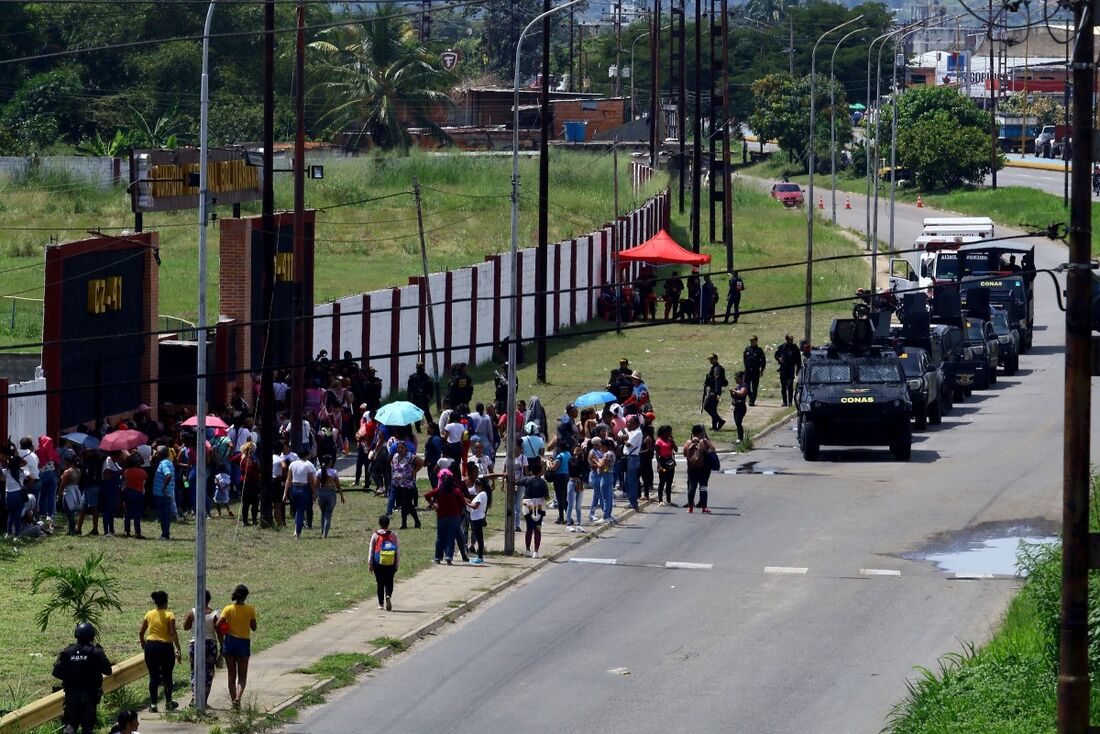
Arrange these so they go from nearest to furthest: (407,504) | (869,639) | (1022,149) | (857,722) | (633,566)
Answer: (857,722) → (869,639) → (633,566) → (407,504) → (1022,149)

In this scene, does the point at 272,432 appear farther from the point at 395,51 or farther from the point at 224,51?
the point at 224,51

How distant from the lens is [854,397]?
33.6m

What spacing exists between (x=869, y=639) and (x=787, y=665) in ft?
5.35

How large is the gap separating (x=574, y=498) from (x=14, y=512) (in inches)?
323

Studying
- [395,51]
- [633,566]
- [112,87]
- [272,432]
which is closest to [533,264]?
[272,432]

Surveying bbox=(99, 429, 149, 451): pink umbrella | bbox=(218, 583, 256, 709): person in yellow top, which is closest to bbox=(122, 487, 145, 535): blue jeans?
bbox=(99, 429, 149, 451): pink umbrella

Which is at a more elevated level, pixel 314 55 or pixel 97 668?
pixel 314 55

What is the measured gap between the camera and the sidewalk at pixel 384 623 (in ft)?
59.6

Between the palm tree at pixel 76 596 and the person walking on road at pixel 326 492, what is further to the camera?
the person walking on road at pixel 326 492

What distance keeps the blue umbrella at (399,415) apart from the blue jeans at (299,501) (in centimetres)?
266

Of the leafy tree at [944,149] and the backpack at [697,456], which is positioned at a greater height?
the leafy tree at [944,149]

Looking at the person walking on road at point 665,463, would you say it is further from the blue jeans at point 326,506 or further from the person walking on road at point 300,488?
the person walking on road at point 300,488

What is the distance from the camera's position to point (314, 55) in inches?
3639

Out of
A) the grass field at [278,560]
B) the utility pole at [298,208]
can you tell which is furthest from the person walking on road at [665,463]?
the utility pole at [298,208]
